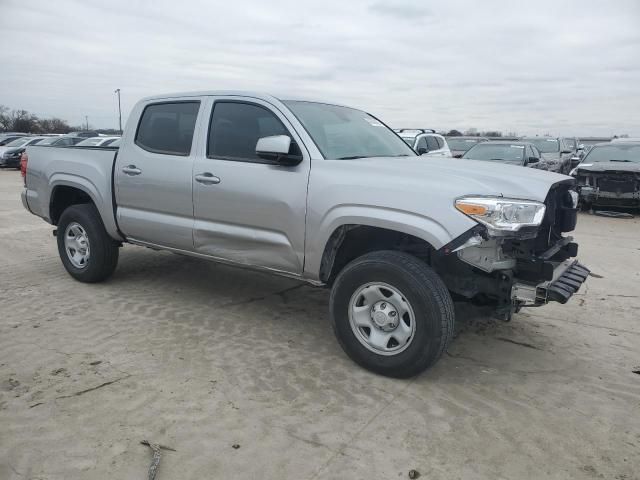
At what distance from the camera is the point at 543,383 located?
3.54 meters

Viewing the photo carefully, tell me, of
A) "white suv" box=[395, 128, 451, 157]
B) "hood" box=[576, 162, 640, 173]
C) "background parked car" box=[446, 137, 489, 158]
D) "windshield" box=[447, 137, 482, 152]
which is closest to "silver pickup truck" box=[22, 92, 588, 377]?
"hood" box=[576, 162, 640, 173]

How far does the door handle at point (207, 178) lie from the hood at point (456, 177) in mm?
1103

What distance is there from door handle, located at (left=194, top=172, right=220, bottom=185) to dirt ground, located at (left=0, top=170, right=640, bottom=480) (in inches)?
47.9

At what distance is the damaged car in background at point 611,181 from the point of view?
36.8ft

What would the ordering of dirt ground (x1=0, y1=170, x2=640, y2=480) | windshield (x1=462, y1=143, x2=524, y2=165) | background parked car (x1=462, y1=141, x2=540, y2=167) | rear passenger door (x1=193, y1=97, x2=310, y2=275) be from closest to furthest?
dirt ground (x1=0, y1=170, x2=640, y2=480), rear passenger door (x1=193, y1=97, x2=310, y2=275), background parked car (x1=462, y1=141, x2=540, y2=167), windshield (x1=462, y1=143, x2=524, y2=165)

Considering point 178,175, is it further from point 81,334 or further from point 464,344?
point 464,344

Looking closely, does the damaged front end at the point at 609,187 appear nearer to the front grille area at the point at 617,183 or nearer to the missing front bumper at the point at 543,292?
the front grille area at the point at 617,183

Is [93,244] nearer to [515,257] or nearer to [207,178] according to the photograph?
[207,178]

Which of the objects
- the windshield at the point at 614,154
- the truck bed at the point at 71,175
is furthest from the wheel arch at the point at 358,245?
the windshield at the point at 614,154

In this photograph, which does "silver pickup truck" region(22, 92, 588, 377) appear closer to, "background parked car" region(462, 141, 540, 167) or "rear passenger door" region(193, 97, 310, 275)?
"rear passenger door" region(193, 97, 310, 275)

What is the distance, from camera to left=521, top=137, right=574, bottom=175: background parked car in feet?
51.7

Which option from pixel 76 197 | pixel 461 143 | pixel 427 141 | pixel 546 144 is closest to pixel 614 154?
pixel 427 141

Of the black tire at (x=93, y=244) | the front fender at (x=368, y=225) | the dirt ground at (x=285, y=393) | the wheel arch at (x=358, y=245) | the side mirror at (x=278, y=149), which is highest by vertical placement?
the side mirror at (x=278, y=149)

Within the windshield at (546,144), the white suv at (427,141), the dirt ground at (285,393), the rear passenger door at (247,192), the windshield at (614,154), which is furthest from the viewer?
the windshield at (546,144)
